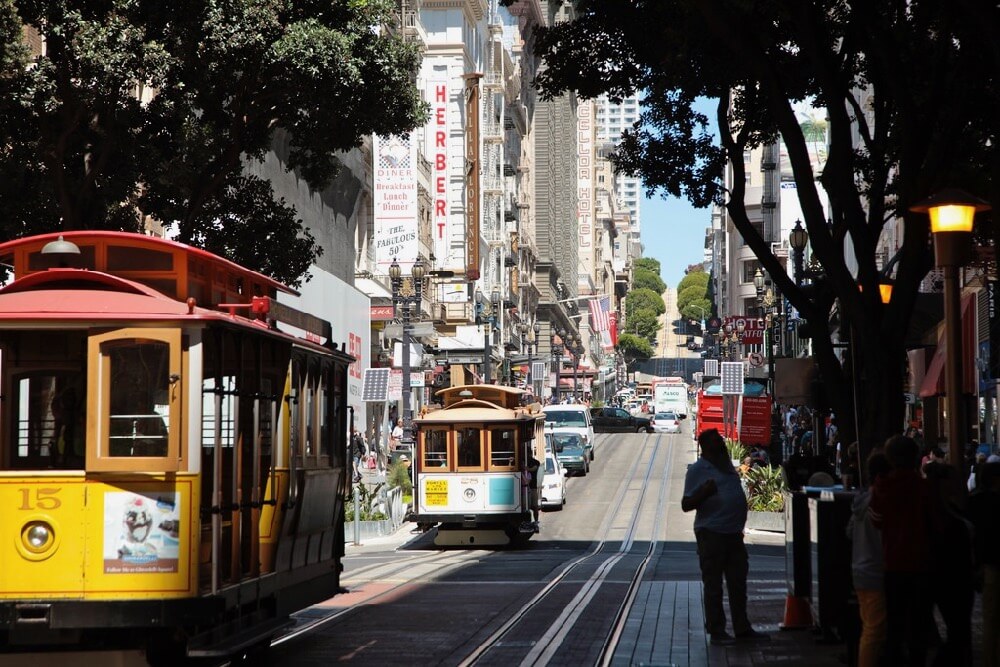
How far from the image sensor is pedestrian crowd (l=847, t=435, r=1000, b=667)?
9703 mm

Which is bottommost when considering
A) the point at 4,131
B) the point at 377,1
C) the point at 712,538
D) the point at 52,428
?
the point at 712,538

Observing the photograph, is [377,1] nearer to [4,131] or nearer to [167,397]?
[4,131]

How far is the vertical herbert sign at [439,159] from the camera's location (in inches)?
2339

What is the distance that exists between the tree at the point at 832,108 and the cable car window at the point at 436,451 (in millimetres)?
10983

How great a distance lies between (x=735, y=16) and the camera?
15.0 metres

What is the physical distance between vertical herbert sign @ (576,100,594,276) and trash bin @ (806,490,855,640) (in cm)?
Answer: 14916

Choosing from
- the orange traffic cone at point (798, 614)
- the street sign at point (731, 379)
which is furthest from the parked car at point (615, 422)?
the orange traffic cone at point (798, 614)

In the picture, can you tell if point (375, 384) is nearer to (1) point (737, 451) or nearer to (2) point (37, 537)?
(1) point (737, 451)

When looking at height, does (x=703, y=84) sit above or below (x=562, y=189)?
below

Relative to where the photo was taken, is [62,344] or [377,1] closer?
[62,344]

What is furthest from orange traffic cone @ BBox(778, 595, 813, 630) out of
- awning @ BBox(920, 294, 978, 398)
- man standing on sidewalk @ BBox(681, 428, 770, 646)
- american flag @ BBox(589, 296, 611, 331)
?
american flag @ BBox(589, 296, 611, 331)

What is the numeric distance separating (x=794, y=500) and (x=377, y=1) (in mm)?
11165

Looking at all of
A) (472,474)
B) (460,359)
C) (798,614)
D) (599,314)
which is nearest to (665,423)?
(460,359)

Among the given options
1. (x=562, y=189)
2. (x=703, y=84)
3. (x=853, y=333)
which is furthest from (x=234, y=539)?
(x=562, y=189)
